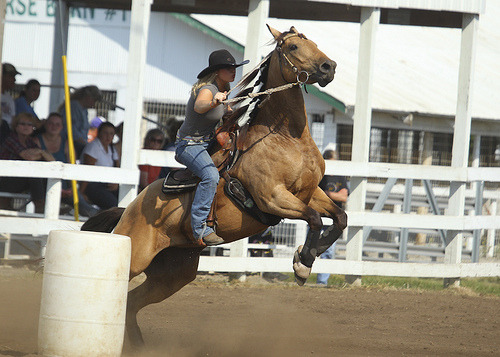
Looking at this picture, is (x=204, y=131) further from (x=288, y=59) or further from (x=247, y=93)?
(x=288, y=59)

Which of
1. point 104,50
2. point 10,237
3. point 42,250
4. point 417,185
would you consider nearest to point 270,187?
point 42,250

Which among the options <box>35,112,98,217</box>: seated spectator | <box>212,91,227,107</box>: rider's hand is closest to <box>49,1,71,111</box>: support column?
<box>35,112,98,217</box>: seated spectator

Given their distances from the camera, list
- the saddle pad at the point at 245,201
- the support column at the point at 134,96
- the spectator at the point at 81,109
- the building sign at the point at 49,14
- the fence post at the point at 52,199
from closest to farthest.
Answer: the saddle pad at the point at 245,201, the fence post at the point at 52,199, the support column at the point at 134,96, the spectator at the point at 81,109, the building sign at the point at 49,14

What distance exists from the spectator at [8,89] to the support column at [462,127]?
22.4 ft

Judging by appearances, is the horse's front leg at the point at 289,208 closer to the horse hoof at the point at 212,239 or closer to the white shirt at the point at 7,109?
the horse hoof at the point at 212,239

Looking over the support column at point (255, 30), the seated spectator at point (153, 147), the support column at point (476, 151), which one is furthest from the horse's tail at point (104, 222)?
the support column at point (476, 151)

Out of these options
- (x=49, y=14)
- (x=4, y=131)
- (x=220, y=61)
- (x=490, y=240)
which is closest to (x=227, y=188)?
(x=220, y=61)

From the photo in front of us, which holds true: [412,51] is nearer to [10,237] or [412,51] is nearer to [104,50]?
[104,50]

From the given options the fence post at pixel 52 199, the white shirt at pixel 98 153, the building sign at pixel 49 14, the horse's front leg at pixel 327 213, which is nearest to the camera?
the horse's front leg at pixel 327 213

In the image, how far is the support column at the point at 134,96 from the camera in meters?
9.25

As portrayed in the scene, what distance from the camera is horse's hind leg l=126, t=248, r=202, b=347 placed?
6664 mm

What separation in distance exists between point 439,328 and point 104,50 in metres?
14.6

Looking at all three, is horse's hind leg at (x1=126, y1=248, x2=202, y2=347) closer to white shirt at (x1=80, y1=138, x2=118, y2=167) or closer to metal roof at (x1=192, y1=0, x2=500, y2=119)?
white shirt at (x1=80, y1=138, x2=118, y2=167)

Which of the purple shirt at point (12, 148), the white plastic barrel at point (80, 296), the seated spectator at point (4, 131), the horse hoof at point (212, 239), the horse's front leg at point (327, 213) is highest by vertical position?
→ the seated spectator at point (4, 131)
